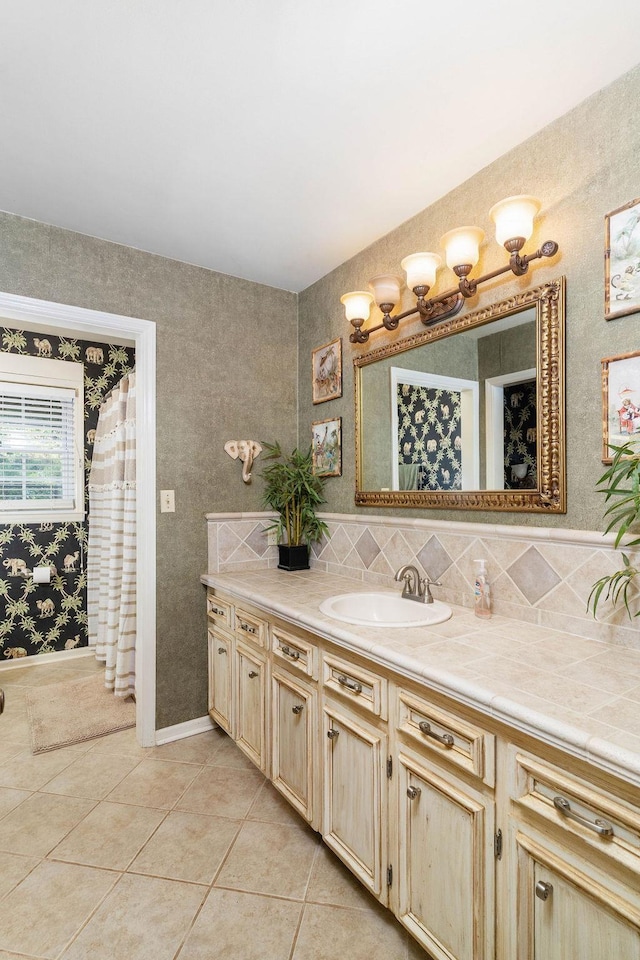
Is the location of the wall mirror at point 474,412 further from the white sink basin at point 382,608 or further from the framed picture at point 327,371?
the white sink basin at point 382,608

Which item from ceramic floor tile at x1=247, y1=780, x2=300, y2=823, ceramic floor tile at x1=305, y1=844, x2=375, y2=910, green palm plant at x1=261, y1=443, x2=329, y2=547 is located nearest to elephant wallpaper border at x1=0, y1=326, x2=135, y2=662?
green palm plant at x1=261, y1=443, x2=329, y2=547

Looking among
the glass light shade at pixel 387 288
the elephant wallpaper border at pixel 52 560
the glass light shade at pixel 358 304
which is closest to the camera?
the glass light shade at pixel 387 288

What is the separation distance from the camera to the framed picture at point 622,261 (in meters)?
1.38

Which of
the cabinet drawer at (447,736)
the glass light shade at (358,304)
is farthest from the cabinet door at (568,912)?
the glass light shade at (358,304)

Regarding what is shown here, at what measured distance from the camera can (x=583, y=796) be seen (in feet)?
2.96

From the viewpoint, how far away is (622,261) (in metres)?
1.41

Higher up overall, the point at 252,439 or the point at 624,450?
the point at 252,439

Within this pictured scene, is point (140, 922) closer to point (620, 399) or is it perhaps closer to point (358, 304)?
point (620, 399)

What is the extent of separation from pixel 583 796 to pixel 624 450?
81 cm

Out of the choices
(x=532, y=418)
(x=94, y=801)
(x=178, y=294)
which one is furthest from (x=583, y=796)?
(x=178, y=294)

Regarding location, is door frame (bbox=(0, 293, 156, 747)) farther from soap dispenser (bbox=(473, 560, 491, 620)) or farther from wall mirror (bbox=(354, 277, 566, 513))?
soap dispenser (bbox=(473, 560, 491, 620))

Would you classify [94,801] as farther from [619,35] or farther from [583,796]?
[619,35]

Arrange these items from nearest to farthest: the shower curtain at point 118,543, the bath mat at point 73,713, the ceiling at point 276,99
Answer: the ceiling at point 276,99 < the bath mat at point 73,713 < the shower curtain at point 118,543

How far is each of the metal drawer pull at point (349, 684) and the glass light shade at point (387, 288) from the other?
1544mm
